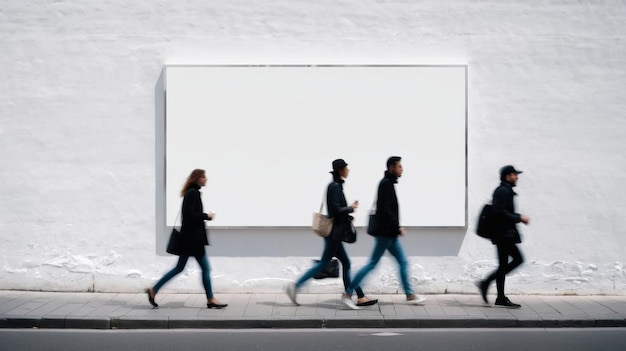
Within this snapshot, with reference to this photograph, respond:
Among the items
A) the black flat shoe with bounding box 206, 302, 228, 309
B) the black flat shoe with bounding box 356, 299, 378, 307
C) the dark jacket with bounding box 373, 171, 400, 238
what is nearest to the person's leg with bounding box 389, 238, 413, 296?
the dark jacket with bounding box 373, 171, 400, 238

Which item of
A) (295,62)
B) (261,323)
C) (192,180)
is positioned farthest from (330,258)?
(295,62)

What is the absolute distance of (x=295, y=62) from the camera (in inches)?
435

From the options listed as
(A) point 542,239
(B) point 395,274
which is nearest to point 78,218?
(B) point 395,274

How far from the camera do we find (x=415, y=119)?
36.2 feet

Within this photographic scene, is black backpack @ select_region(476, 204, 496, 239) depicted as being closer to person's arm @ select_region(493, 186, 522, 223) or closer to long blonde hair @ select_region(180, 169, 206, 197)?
person's arm @ select_region(493, 186, 522, 223)

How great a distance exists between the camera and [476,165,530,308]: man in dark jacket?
9.89m

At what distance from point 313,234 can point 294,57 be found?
2.40 meters

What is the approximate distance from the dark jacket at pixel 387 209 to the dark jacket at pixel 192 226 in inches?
83.5

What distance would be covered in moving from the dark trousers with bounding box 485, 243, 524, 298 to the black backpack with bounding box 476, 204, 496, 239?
0.20 metres

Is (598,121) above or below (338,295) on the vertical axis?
above

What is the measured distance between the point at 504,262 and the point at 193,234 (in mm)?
3799

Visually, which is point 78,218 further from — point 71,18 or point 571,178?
point 571,178

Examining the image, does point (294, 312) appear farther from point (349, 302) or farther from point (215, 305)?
point (215, 305)

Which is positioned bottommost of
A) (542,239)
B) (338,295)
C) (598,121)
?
(338,295)
